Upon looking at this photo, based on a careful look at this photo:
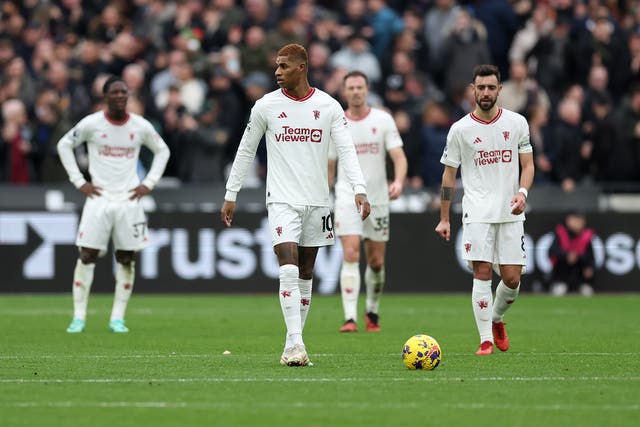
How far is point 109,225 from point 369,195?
3114 mm

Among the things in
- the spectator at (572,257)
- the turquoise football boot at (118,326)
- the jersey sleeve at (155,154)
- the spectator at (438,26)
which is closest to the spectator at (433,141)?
the spectator at (572,257)

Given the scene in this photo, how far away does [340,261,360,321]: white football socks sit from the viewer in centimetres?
1675

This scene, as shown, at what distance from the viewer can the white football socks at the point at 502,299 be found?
1352 centimetres

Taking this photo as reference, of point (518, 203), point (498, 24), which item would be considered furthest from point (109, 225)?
point (498, 24)

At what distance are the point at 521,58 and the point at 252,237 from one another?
6799 mm

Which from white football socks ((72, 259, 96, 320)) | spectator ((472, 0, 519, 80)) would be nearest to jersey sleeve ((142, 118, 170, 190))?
white football socks ((72, 259, 96, 320))

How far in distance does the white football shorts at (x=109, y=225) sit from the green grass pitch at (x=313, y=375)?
A: 3.45ft

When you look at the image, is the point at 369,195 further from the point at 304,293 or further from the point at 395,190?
the point at 304,293

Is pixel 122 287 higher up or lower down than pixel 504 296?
lower down

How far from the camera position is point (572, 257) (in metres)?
23.4

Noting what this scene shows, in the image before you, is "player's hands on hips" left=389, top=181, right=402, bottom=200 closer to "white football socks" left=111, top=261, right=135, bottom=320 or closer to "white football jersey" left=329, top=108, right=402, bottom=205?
"white football jersey" left=329, top=108, right=402, bottom=205

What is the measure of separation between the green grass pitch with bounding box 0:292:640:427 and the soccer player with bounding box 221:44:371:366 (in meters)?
1.03

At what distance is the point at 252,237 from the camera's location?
23.2m

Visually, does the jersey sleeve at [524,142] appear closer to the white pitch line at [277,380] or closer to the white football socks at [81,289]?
the white pitch line at [277,380]
